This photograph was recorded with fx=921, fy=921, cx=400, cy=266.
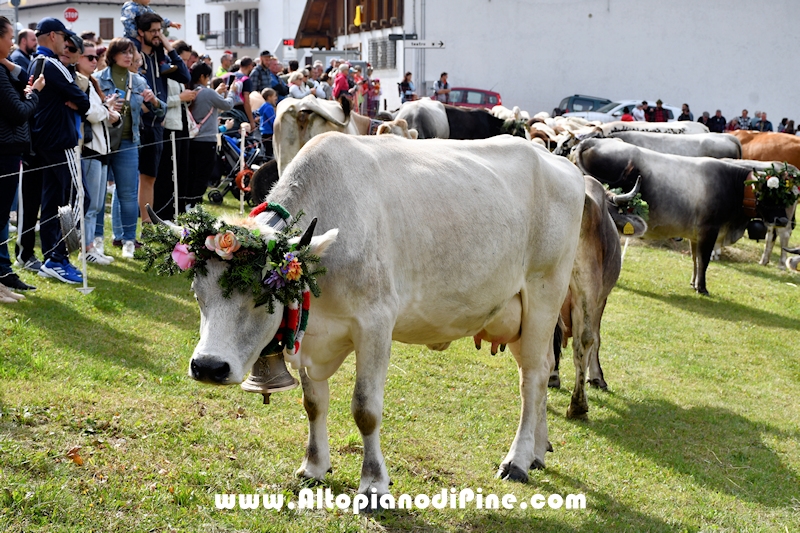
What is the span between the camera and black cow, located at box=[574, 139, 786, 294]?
42.9 ft

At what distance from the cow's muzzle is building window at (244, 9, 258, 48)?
60.2 meters

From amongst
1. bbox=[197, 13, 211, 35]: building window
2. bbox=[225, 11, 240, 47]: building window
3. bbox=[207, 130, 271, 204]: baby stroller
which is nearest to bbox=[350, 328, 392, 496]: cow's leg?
bbox=[207, 130, 271, 204]: baby stroller

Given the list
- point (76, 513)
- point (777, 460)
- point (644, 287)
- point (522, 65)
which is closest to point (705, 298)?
point (644, 287)

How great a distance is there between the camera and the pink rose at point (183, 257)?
14.1 feet

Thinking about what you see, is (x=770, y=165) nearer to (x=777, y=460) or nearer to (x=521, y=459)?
(x=777, y=460)

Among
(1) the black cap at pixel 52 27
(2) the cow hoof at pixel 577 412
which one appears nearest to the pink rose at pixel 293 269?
(2) the cow hoof at pixel 577 412

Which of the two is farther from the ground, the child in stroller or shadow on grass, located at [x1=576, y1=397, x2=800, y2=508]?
the child in stroller

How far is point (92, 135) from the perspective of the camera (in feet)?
29.9

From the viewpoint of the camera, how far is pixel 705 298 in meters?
12.9

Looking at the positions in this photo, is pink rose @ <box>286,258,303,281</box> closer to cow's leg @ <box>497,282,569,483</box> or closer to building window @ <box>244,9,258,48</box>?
cow's leg @ <box>497,282,569,483</box>

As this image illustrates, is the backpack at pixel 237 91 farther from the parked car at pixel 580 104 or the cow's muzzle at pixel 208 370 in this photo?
the parked car at pixel 580 104

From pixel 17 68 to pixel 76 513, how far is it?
4.52m

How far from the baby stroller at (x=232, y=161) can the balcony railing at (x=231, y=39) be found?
47.9 meters

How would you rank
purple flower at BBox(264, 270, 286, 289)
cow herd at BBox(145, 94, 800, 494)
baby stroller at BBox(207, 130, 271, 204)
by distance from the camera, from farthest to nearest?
1. baby stroller at BBox(207, 130, 271, 204)
2. cow herd at BBox(145, 94, 800, 494)
3. purple flower at BBox(264, 270, 286, 289)
